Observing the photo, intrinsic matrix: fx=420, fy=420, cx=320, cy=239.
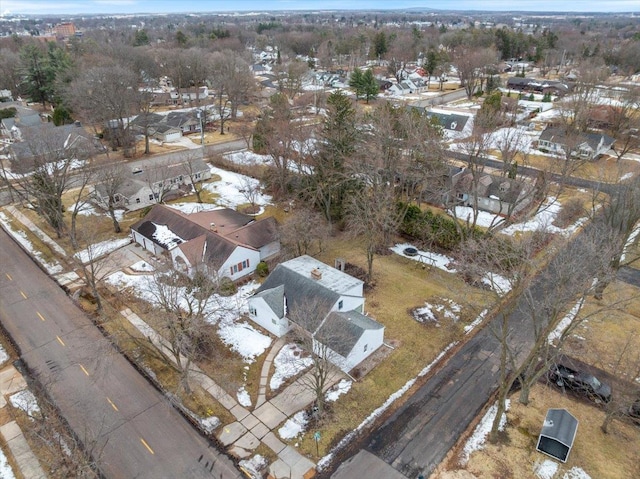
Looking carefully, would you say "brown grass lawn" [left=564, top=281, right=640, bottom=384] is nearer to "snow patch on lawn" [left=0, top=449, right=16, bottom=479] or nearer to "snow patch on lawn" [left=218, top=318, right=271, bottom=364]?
"snow patch on lawn" [left=218, top=318, right=271, bottom=364]

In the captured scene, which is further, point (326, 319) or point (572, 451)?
point (326, 319)

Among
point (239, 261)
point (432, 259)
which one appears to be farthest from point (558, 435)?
point (239, 261)

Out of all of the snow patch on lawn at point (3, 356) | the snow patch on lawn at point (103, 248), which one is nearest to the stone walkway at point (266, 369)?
the snow patch on lawn at point (3, 356)

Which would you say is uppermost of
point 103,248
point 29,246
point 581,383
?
point 581,383

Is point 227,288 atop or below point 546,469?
below

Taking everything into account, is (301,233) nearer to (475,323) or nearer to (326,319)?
(326,319)

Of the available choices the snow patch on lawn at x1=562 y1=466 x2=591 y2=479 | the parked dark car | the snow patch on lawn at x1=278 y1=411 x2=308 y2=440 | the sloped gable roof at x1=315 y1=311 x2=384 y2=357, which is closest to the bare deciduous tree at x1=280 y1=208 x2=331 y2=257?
the sloped gable roof at x1=315 y1=311 x2=384 y2=357

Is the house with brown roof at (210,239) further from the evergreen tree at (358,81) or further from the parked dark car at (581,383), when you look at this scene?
the evergreen tree at (358,81)
